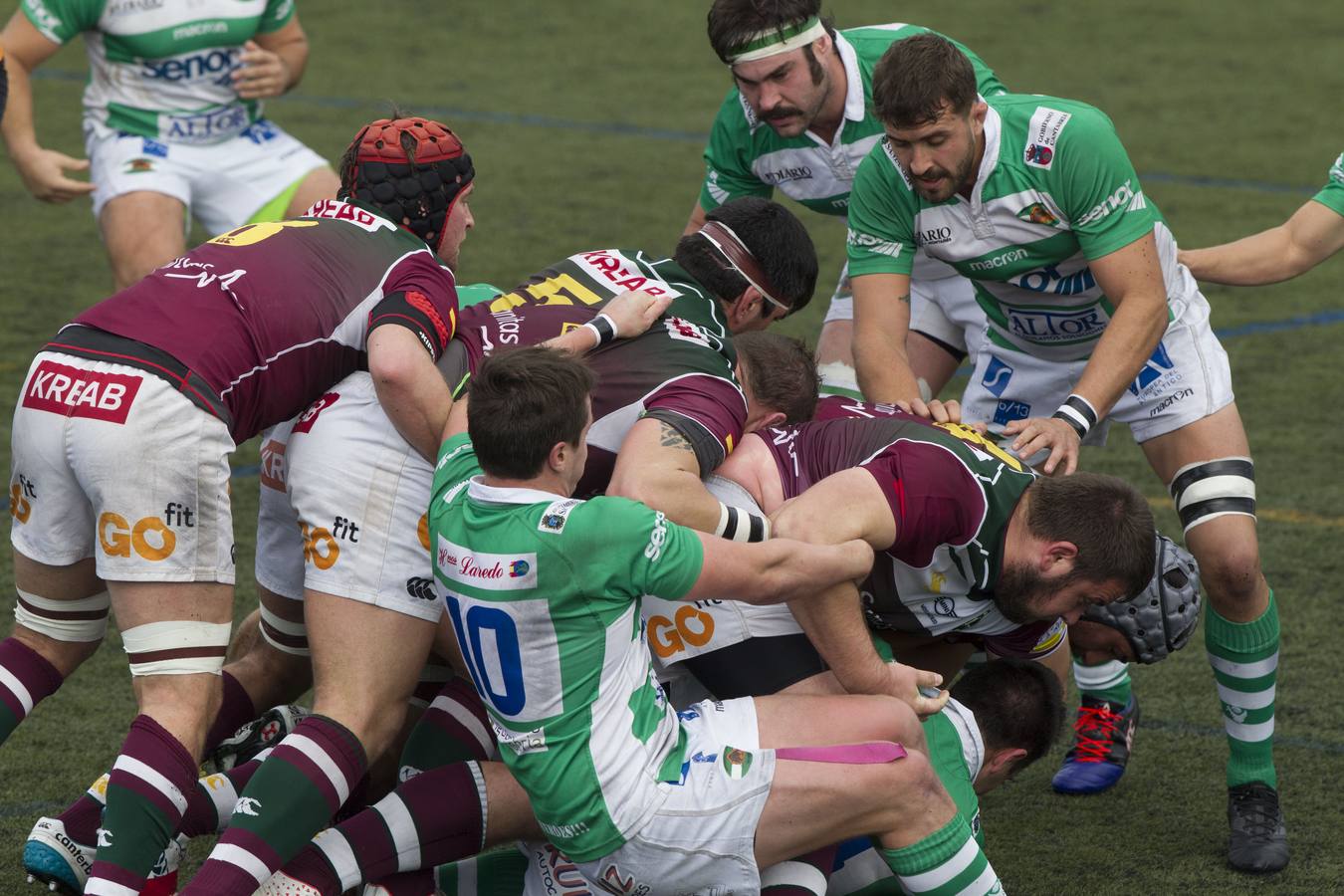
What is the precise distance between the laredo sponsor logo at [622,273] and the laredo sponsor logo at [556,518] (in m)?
1.02

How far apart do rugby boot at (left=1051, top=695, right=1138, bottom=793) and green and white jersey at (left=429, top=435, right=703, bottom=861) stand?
68.2 inches

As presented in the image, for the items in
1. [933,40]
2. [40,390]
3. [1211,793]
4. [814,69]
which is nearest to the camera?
[40,390]

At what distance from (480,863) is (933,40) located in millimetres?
2423

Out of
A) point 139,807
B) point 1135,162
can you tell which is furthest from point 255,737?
point 1135,162

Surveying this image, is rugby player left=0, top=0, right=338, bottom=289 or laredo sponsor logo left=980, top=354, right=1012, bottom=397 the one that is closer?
laredo sponsor logo left=980, top=354, right=1012, bottom=397

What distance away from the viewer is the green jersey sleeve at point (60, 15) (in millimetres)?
7492

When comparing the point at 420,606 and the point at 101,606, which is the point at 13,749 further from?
the point at 420,606

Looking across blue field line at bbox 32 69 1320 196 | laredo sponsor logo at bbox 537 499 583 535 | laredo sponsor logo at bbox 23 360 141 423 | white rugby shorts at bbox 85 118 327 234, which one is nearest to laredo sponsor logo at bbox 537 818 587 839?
laredo sponsor logo at bbox 537 499 583 535

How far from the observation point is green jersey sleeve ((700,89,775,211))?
616 cm

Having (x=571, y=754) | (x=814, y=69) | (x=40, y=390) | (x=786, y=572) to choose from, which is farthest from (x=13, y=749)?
(x=814, y=69)

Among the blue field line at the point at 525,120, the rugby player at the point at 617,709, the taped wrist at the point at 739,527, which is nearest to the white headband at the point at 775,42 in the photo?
the taped wrist at the point at 739,527

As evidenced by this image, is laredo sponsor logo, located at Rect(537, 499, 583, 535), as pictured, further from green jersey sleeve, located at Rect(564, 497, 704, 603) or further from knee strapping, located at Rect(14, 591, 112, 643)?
knee strapping, located at Rect(14, 591, 112, 643)

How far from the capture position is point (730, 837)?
150 inches

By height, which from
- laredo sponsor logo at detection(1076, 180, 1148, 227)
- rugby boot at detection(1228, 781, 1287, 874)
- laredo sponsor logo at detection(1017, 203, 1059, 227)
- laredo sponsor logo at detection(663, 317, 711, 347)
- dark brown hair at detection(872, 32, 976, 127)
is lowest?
rugby boot at detection(1228, 781, 1287, 874)
